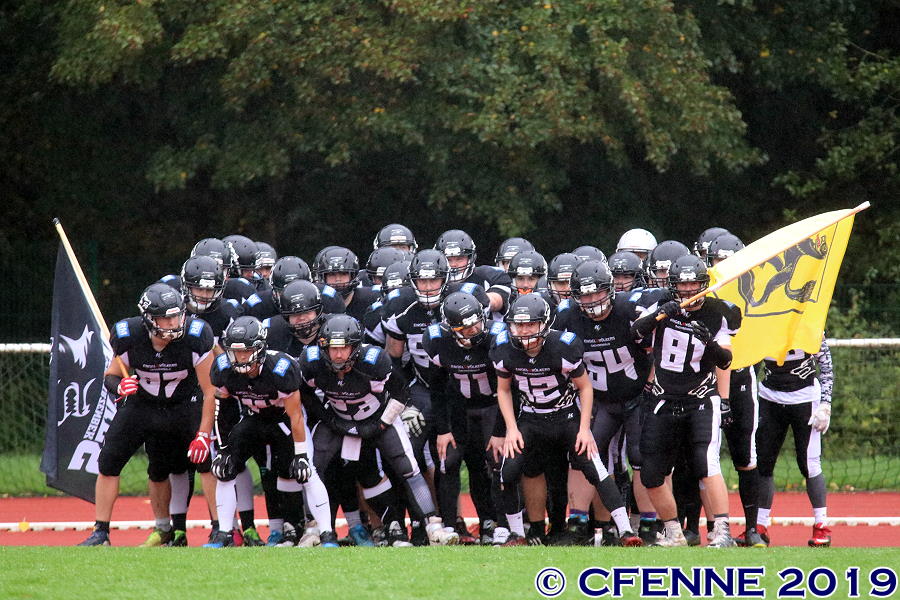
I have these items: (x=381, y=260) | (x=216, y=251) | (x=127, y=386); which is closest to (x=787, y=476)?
(x=381, y=260)

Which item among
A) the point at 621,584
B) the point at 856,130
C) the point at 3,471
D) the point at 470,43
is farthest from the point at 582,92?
the point at 621,584

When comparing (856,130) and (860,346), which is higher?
(856,130)

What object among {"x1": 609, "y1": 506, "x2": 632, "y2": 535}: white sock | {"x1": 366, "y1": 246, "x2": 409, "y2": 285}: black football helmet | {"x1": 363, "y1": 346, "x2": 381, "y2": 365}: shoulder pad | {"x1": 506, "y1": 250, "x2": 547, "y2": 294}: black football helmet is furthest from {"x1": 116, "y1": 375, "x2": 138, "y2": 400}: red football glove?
{"x1": 609, "y1": 506, "x2": 632, "y2": 535}: white sock

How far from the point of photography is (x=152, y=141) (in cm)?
1711

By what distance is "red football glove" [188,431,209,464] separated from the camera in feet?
27.6

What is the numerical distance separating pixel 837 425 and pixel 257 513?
19.1 ft

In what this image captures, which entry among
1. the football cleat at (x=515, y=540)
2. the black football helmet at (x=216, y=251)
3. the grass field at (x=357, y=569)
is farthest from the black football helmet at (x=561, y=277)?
the black football helmet at (x=216, y=251)

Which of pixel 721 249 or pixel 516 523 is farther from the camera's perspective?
pixel 721 249

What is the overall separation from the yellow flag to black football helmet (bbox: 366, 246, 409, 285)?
8.13 ft

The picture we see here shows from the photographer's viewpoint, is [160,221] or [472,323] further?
[160,221]

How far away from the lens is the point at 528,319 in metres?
8.28

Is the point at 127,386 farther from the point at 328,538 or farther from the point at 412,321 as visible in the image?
the point at 412,321

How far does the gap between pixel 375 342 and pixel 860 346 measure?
5845 mm

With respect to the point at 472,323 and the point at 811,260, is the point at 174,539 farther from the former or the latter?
the point at 811,260
